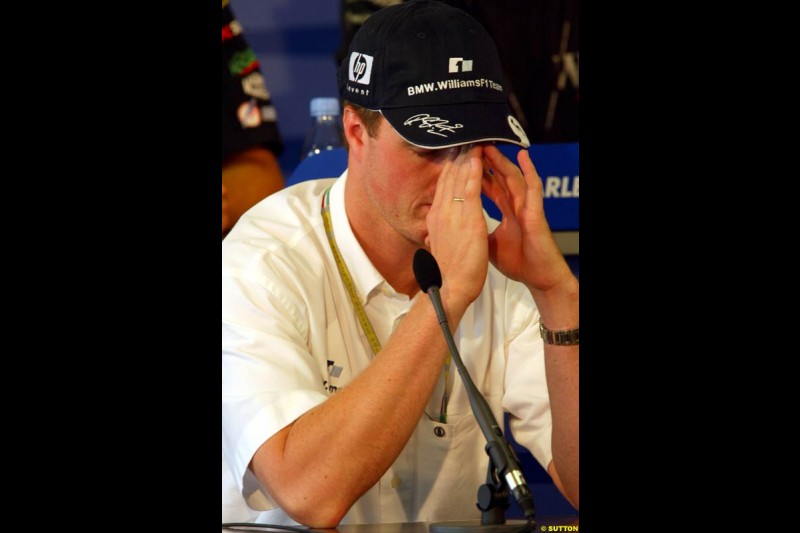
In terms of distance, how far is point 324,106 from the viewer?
2053 millimetres

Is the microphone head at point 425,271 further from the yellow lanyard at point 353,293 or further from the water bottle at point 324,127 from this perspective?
the water bottle at point 324,127

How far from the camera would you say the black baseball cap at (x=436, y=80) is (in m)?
1.42

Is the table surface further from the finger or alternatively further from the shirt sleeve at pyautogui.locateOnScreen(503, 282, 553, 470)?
the finger

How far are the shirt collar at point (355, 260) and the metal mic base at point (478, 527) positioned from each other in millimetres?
559

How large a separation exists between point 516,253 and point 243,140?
0.76 meters

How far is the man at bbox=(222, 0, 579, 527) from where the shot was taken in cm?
128

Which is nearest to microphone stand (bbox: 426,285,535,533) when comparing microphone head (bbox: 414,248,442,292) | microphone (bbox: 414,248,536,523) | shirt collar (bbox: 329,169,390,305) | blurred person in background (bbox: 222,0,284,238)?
microphone (bbox: 414,248,536,523)

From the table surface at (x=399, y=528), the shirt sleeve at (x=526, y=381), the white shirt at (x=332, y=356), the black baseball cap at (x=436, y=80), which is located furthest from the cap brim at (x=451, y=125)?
the table surface at (x=399, y=528)
